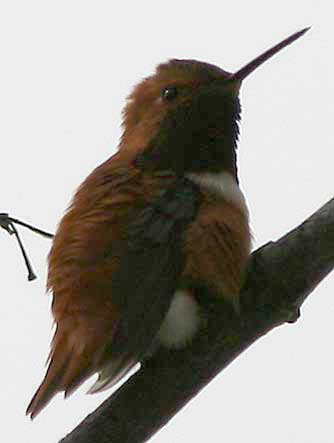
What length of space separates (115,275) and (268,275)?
0.48m

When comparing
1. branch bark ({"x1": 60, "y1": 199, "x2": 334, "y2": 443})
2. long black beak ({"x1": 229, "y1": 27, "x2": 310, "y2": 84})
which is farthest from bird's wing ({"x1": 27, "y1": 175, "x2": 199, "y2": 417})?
long black beak ({"x1": 229, "y1": 27, "x2": 310, "y2": 84})

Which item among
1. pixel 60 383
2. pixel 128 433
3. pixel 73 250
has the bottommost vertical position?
pixel 128 433

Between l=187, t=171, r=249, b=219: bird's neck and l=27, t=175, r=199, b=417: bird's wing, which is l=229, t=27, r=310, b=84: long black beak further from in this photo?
l=27, t=175, r=199, b=417: bird's wing

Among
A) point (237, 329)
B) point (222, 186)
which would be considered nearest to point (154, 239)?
point (237, 329)

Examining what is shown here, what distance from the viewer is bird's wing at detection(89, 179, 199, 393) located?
2.81 meters

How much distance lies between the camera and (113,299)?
9.34ft

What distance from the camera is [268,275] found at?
288 centimetres

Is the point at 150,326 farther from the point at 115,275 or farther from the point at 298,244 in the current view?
the point at 298,244

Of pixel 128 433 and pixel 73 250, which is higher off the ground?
pixel 73 250

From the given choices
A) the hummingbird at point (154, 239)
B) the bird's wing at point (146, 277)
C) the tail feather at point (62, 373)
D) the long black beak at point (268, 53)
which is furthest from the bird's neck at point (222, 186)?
the tail feather at point (62, 373)

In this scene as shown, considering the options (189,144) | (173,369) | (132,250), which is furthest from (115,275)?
(189,144)

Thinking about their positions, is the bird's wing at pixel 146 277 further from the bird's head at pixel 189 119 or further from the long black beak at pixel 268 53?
the long black beak at pixel 268 53

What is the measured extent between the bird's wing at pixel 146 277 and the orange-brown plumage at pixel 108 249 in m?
0.02

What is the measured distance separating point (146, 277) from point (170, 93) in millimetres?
1102
